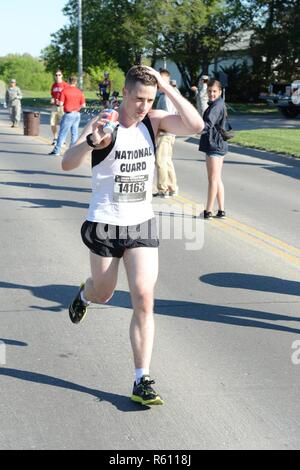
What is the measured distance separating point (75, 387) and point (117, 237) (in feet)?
3.34

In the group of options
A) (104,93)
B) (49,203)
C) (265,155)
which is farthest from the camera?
(265,155)

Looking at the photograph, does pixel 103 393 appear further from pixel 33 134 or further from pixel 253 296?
pixel 33 134

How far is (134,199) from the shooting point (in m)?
5.30

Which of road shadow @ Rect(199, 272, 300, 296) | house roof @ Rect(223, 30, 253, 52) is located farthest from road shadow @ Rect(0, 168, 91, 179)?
house roof @ Rect(223, 30, 253, 52)

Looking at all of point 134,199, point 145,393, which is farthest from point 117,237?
point 145,393

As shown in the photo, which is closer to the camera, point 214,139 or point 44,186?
point 214,139

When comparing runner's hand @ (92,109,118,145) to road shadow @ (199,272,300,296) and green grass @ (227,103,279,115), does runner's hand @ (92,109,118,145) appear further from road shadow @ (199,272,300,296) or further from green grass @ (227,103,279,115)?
green grass @ (227,103,279,115)

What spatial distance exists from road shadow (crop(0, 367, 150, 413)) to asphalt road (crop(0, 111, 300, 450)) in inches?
0.5

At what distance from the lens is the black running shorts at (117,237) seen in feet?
17.2

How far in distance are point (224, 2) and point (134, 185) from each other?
47589mm

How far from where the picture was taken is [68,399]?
5254mm

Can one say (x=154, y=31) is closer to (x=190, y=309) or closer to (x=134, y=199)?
(x=190, y=309)

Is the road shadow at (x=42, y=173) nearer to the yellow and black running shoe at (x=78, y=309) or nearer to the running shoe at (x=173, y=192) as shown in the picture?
the running shoe at (x=173, y=192)
